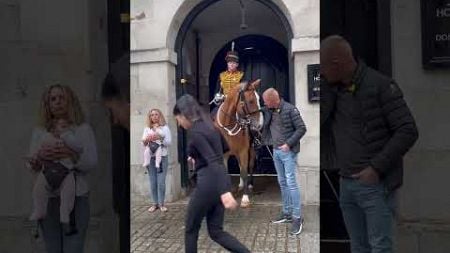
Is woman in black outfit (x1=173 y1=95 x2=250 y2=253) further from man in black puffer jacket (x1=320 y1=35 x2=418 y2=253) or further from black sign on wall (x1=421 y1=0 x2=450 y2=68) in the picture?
black sign on wall (x1=421 y1=0 x2=450 y2=68)

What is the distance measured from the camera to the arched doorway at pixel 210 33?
7.25ft

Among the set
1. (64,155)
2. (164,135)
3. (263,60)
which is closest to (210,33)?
(263,60)

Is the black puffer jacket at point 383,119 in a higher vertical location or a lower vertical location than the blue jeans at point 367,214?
higher

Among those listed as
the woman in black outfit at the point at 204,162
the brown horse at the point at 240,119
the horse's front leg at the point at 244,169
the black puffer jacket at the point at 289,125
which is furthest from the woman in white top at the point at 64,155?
the black puffer jacket at the point at 289,125

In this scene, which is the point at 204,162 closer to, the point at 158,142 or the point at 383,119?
the point at 158,142

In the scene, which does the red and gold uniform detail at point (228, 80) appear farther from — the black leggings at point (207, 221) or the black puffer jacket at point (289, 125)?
the black leggings at point (207, 221)

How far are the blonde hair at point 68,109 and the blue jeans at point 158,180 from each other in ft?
1.46

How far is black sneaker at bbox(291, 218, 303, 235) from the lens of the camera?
110 inches

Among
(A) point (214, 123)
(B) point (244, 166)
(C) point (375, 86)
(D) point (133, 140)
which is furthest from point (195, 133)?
(C) point (375, 86)

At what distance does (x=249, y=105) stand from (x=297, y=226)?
1022 millimetres

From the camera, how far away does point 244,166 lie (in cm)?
244

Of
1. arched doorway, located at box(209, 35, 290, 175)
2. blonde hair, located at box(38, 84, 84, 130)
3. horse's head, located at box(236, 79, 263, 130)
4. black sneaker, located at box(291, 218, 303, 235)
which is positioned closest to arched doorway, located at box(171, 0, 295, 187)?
arched doorway, located at box(209, 35, 290, 175)

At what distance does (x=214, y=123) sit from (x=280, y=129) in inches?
31.5

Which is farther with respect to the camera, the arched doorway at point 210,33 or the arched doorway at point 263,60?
the arched doorway at point 263,60
